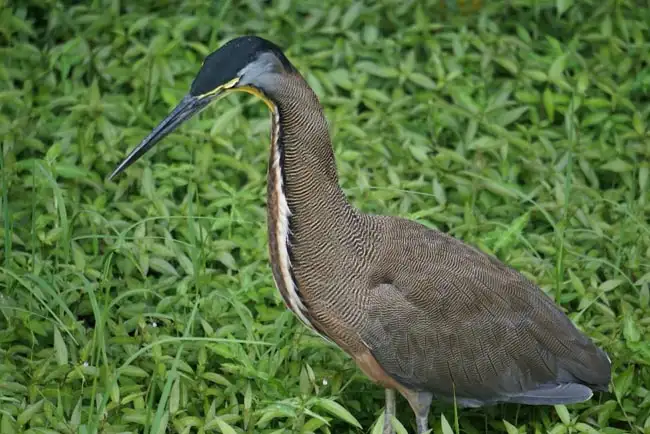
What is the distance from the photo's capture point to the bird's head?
3.72 metres

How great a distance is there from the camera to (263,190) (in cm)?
516

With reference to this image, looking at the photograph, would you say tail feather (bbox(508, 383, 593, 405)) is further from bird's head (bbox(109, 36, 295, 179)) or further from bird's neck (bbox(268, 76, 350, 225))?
bird's head (bbox(109, 36, 295, 179))

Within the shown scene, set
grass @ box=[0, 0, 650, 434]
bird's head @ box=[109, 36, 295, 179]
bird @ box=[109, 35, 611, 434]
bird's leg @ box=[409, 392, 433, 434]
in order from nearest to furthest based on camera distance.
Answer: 1. bird's head @ box=[109, 36, 295, 179]
2. bird @ box=[109, 35, 611, 434]
3. bird's leg @ box=[409, 392, 433, 434]
4. grass @ box=[0, 0, 650, 434]

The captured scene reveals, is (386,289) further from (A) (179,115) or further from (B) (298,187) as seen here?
(A) (179,115)

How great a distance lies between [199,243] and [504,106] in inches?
68.5

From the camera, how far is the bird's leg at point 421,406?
403cm

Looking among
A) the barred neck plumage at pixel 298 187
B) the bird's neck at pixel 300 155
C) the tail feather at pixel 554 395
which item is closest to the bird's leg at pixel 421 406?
the tail feather at pixel 554 395

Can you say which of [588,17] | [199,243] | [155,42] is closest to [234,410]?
[199,243]

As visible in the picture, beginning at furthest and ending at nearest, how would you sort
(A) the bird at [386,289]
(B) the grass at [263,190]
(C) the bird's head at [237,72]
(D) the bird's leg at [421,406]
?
(B) the grass at [263,190] → (D) the bird's leg at [421,406] → (A) the bird at [386,289] → (C) the bird's head at [237,72]

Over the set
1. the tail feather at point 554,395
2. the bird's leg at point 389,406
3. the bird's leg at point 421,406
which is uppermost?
the tail feather at point 554,395

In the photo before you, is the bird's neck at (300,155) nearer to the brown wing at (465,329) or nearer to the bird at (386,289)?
the bird at (386,289)

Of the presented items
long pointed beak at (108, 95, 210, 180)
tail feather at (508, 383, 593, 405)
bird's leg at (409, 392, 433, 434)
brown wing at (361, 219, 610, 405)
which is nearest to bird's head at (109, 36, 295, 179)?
long pointed beak at (108, 95, 210, 180)

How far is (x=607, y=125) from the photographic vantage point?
560 cm

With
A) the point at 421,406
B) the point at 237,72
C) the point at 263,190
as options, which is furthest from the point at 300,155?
the point at 263,190
